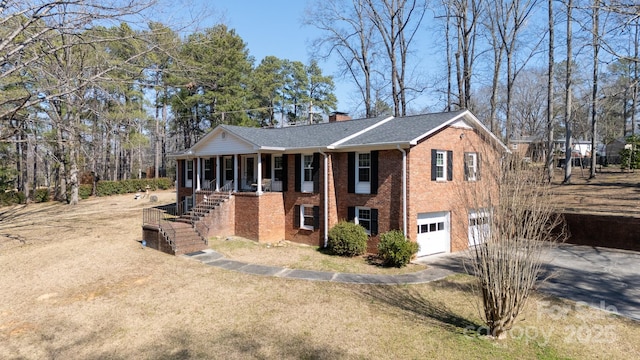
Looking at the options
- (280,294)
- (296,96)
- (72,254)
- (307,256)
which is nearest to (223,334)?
(280,294)

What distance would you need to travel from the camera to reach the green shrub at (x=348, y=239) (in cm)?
1409

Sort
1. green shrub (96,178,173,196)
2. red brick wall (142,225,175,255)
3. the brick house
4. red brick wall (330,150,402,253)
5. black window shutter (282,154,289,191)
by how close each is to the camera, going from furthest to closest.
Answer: green shrub (96,178,173,196), black window shutter (282,154,289,191), red brick wall (142,225,175,255), the brick house, red brick wall (330,150,402,253)

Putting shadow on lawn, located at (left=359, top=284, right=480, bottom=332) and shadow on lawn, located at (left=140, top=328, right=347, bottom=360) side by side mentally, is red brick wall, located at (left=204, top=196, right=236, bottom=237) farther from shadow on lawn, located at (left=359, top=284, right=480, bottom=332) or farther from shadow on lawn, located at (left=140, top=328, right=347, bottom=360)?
shadow on lawn, located at (left=140, top=328, right=347, bottom=360)

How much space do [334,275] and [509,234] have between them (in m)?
6.42

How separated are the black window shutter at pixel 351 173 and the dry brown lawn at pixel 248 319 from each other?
5.59 m

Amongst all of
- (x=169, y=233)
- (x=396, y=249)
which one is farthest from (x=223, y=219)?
(x=396, y=249)

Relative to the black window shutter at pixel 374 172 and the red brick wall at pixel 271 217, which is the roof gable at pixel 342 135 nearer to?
the black window shutter at pixel 374 172

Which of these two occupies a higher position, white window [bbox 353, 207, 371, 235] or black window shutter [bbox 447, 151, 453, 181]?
black window shutter [bbox 447, 151, 453, 181]

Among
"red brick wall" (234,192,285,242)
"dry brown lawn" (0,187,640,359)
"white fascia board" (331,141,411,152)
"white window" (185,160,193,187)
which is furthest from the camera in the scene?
"white window" (185,160,193,187)

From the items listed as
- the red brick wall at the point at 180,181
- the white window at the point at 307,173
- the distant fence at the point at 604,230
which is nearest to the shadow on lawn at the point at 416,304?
the white window at the point at 307,173

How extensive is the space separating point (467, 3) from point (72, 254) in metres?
29.9

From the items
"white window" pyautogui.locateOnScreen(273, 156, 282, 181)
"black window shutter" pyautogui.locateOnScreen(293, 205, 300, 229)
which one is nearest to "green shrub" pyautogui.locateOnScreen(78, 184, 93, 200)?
"white window" pyautogui.locateOnScreen(273, 156, 282, 181)

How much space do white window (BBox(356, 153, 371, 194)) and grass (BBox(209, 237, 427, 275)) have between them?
290cm

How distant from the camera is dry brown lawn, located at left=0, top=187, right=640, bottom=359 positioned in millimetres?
6766
